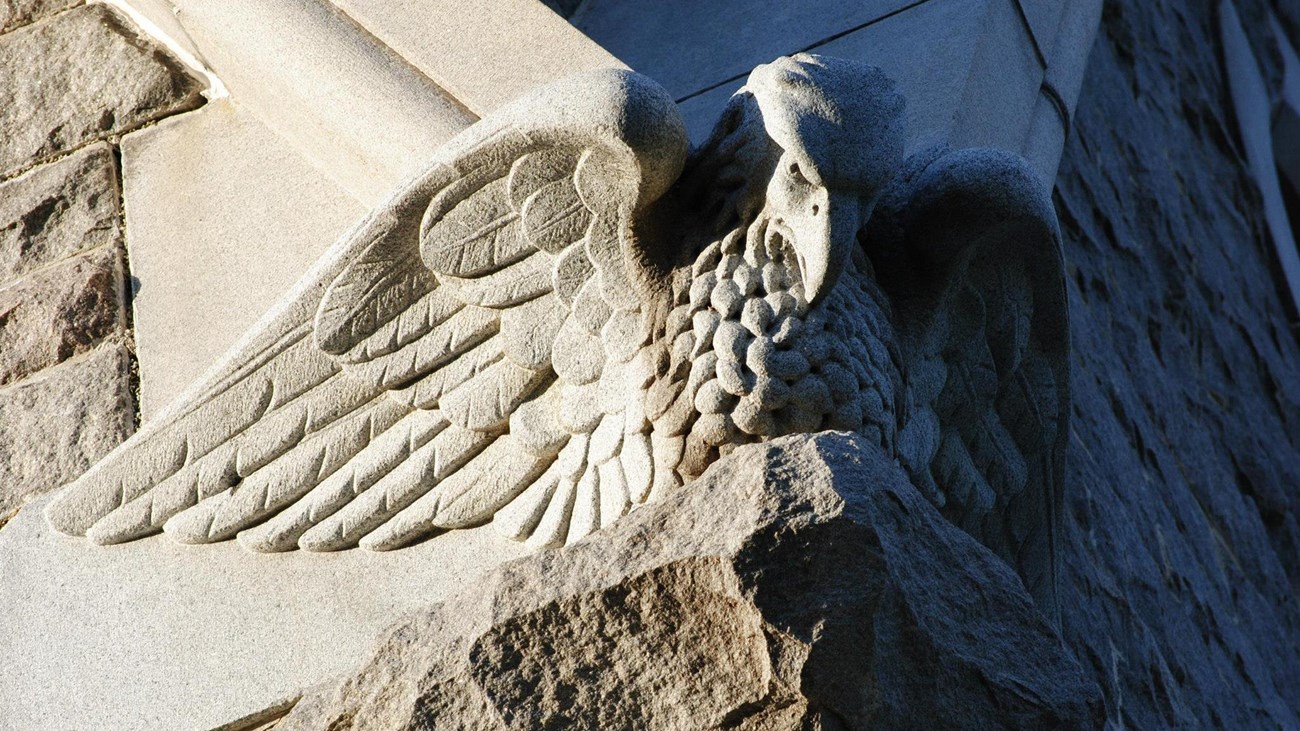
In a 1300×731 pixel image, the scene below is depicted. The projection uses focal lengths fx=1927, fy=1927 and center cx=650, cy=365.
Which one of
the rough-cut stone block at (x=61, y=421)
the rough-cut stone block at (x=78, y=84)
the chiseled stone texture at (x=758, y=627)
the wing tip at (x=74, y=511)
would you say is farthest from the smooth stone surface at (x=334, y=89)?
the chiseled stone texture at (x=758, y=627)

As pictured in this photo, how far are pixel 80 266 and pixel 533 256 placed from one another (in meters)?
0.90

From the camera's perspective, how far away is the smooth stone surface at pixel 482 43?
215 centimetres

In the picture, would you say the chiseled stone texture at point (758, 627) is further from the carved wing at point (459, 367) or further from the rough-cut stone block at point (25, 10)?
the rough-cut stone block at point (25, 10)

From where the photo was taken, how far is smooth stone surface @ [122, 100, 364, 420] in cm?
226

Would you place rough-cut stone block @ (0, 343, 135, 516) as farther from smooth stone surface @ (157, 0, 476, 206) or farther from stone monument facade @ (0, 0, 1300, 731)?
smooth stone surface @ (157, 0, 476, 206)

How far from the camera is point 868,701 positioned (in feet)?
4.86

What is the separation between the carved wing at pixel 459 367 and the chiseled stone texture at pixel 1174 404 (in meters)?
0.96

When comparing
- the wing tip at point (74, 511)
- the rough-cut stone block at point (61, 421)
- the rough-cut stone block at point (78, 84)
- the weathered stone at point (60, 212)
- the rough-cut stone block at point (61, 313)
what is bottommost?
the wing tip at point (74, 511)

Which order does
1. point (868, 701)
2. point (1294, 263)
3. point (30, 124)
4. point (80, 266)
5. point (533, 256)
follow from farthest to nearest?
point (1294, 263) → point (30, 124) → point (80, 266) → point (533, 256) → point (868, 701)

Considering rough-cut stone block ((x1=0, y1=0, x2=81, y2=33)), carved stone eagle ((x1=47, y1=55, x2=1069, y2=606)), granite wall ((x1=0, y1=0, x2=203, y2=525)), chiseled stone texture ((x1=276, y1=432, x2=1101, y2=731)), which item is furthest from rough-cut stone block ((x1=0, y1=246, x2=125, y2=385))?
chiseled stone texture ((x1=276, y1=432, x2=1101, y2=731))

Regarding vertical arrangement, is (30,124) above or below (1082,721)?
above

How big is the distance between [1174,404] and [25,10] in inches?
81.5

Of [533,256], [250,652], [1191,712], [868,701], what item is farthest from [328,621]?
[1191,712]

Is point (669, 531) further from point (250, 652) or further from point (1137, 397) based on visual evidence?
point (1137, 397)
